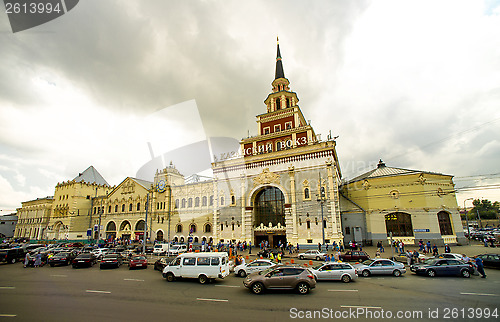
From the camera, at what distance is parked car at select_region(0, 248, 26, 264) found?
26844 millimetres

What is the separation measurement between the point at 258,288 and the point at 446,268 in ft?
44.8

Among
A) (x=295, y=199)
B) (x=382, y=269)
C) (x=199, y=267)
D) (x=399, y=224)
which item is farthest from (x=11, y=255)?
(x=399, y=224)

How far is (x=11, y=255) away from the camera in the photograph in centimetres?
2780

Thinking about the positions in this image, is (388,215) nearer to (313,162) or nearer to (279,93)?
(313,162)

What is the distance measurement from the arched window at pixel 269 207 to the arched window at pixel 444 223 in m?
23.3

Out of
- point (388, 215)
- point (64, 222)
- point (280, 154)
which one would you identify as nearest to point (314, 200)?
point (280, 154)

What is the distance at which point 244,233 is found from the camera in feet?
130

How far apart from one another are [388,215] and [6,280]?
43.8 m

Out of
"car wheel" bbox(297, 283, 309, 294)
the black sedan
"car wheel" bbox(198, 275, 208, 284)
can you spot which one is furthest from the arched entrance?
"car wheel" bbox(297, 283, 309, 294)

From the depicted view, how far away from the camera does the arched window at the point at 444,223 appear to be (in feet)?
117

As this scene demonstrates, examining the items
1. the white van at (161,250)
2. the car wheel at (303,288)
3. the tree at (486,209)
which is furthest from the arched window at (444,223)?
the tree at (486,209)

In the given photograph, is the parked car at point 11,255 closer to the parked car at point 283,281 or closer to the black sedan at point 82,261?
the black sedan at point 82,261

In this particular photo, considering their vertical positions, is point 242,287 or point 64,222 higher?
point 64,222

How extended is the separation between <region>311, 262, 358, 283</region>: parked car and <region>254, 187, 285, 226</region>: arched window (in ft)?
76.4
